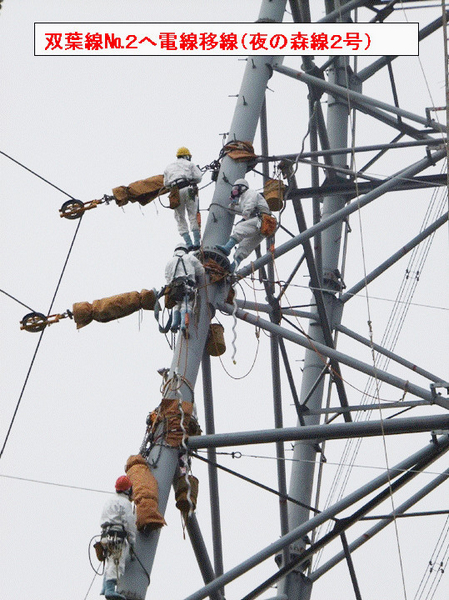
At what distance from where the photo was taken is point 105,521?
1838cm

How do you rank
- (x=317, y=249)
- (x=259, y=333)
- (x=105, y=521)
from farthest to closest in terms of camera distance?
(x=317, y=249) < (x=259, y=333) < (x=105, y=521)

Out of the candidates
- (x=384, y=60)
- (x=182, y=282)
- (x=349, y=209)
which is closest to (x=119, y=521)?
(x=182, y=282)

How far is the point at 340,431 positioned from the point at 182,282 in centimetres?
293

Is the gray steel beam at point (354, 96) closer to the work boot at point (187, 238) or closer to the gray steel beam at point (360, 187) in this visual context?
the gray steel beam at point (360, 187)

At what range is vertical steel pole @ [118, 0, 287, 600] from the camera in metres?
18.5

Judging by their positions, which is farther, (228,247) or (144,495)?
(228,247)

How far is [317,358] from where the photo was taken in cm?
2369

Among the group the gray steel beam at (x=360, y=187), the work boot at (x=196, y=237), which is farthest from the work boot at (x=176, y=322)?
the gray steel beam at (x=360, y=187)

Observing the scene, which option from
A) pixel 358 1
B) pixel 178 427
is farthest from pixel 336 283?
pixel 178 427

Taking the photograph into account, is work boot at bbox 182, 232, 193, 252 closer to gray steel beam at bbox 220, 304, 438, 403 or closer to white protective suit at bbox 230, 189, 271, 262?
white protective suit at bbox 230, 189, 271, 262

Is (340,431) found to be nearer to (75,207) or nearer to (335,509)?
(335,509)

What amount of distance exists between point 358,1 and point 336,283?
13.7 feet

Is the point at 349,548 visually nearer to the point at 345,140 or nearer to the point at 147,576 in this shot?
the point at 147,576

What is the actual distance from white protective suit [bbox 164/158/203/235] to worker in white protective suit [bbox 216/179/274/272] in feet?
2.00
